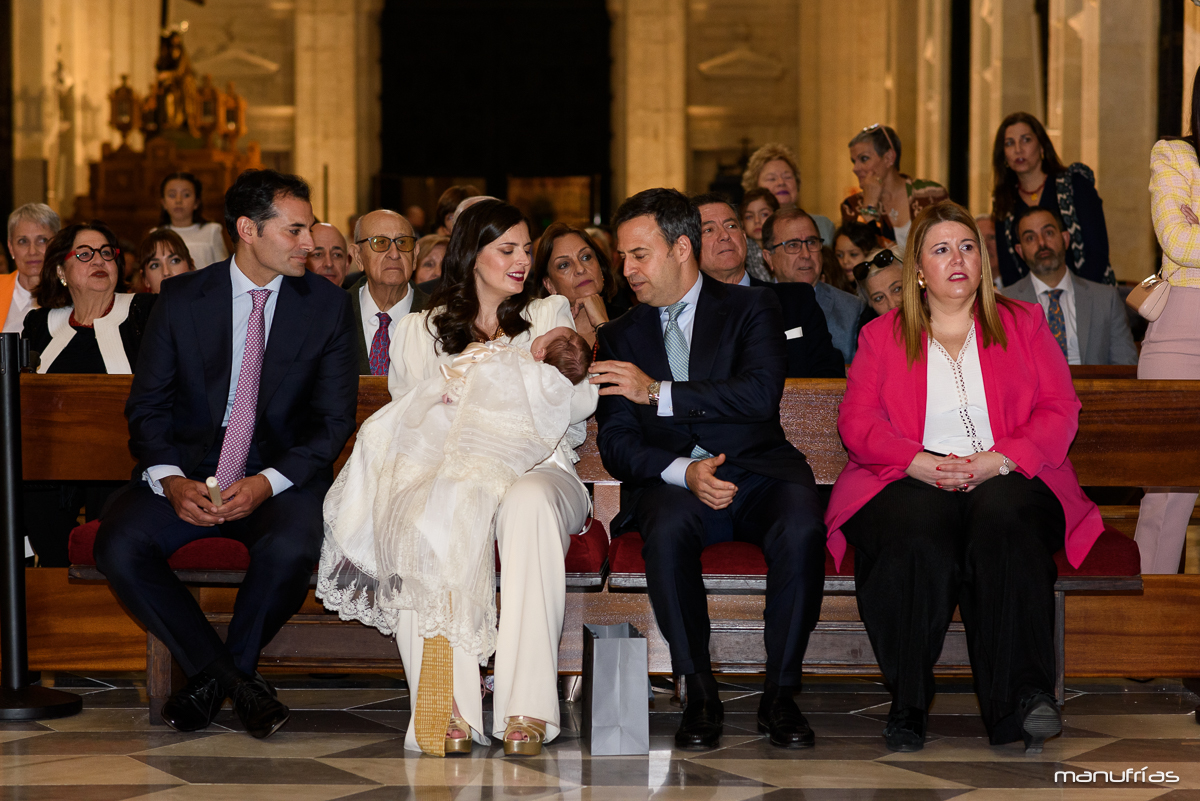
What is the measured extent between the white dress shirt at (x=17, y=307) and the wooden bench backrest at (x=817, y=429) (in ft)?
6.88

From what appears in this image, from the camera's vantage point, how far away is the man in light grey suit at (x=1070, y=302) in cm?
613

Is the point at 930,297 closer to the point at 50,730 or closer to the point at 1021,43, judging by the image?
the point at 50,730

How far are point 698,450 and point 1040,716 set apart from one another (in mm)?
1232

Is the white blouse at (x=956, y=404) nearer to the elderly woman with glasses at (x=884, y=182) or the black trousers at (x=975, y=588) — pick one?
the black trousers at (x=975, y=588)

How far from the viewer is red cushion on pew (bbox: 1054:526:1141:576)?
12.0 feet

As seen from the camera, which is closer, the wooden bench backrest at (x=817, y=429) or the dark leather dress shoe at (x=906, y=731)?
the dark leather dress shoe at (x=906, y=731)

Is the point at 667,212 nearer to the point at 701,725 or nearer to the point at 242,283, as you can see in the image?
the point at 242,283

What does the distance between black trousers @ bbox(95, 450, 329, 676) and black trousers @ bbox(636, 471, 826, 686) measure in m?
1.01

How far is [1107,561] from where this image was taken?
12.1ft

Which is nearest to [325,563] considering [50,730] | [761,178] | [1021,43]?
[50,730]

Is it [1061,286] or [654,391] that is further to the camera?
[1061,286]

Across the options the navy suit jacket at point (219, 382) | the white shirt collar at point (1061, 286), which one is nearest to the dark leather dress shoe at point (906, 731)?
the navy suit jacket at point (219, 382)

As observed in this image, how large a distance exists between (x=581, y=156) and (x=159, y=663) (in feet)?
50.8

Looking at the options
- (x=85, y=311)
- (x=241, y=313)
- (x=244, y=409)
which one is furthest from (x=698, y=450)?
(x=85, y=311)
